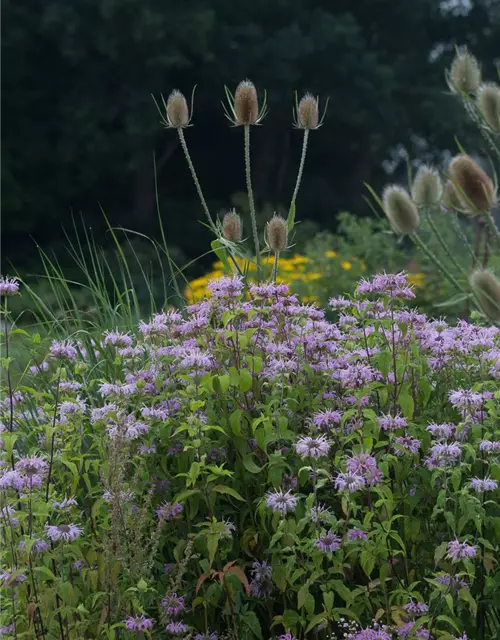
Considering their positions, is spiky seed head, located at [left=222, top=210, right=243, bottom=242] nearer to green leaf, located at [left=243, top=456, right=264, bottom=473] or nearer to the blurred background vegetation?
green leaf, located at [left=243, top=456, right=264, bottom=473]

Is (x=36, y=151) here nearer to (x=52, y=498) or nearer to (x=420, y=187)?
(x=420, y=187)

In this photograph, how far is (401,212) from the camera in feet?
11.4

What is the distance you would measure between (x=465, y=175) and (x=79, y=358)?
1576mm

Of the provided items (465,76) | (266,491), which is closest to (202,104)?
(465,76)

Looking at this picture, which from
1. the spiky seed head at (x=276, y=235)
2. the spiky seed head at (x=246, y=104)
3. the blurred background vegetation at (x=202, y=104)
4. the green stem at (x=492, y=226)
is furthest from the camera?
the blurred background vegetation at (x=202, y=104)

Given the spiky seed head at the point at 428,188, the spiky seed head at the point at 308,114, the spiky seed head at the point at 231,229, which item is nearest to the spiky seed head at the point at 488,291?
the spiky seed head at the point at 231,229

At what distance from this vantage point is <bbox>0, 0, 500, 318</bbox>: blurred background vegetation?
17922 millimetres

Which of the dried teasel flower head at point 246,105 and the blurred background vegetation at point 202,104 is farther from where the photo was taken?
the blurred background vegetation at point 202,104

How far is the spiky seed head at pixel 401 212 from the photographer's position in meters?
3.48

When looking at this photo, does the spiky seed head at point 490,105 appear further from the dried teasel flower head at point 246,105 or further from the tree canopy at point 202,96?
the tree canopy at point 202,96

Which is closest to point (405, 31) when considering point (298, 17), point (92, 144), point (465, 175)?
point (298, 17)

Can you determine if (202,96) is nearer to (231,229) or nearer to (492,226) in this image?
(231,229)

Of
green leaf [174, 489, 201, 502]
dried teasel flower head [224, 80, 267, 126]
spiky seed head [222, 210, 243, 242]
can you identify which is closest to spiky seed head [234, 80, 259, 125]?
dried teasel flower head [224, 80, 267, 126]

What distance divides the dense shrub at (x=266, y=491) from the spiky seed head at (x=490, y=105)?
0.70 m
